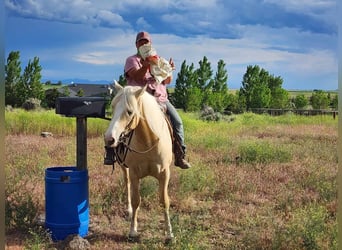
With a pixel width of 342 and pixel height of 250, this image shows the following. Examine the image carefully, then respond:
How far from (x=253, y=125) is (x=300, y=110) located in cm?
206

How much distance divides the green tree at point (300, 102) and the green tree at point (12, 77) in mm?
9794

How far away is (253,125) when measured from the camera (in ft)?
44.4

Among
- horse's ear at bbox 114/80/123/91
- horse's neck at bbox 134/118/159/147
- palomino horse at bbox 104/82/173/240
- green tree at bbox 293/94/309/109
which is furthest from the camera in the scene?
green tree at bbox 293/94/309/109

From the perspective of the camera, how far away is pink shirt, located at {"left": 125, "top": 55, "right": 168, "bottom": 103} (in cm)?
403

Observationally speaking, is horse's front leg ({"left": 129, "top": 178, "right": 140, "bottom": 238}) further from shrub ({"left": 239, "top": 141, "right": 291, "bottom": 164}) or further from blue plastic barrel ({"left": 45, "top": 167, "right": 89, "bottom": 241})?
shrub ({"left": 239, "top": 141, "right": 291, "bottom": 164})

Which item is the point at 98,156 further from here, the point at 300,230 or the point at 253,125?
the point at 253,125

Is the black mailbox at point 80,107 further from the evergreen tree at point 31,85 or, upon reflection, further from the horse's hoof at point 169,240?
the evergreen tree at point 31,85

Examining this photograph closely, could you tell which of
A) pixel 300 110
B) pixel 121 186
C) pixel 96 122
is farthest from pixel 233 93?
pixel 121 186

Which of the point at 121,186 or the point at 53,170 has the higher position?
the point at 53,170

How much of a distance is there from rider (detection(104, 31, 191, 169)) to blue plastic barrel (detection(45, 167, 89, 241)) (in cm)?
45

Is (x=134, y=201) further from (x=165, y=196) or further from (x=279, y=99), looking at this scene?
(x=279, y=99)

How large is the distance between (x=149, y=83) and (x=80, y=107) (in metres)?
0.75

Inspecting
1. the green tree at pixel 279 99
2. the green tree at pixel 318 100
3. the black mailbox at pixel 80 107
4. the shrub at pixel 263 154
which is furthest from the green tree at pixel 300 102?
the black mailbox at pixel 80 107

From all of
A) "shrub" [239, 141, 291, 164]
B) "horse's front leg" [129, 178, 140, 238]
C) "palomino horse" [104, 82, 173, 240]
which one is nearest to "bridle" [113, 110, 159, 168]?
"palomino horse" [104, 82, 173, 240]
